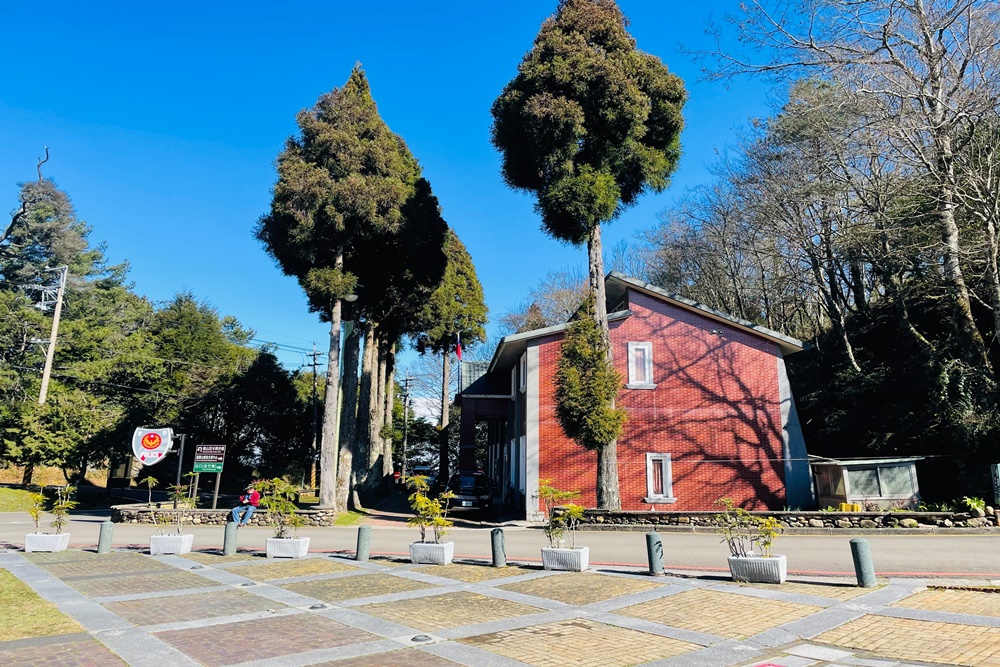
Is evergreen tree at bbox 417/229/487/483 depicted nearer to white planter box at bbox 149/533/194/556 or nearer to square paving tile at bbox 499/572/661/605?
white planter box at bbox 149/533/194/556

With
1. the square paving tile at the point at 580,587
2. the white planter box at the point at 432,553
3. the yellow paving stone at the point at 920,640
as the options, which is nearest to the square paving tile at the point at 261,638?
the square paving tile at the point at 580,587

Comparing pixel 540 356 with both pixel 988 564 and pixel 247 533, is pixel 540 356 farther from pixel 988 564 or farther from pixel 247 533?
pixel 988 564

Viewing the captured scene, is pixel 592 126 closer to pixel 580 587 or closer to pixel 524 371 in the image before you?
pixel 524 371

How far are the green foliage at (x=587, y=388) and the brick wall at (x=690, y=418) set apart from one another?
10.3 feet

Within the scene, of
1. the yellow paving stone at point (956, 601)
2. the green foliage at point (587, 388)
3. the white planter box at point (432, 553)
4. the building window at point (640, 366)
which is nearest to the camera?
the yellow paving stone at point (956, 601)

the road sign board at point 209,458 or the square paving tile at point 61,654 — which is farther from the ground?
the road sign board at point 209,458

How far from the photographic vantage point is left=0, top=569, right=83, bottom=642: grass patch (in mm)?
6785

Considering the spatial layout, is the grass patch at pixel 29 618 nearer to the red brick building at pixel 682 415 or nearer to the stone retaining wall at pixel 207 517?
the stone retaining wall at pixel 207 517

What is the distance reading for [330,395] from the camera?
917 inches

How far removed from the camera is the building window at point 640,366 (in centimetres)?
2308

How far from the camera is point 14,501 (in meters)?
29.5

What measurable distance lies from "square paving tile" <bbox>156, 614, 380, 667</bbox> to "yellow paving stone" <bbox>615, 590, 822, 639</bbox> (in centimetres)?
352

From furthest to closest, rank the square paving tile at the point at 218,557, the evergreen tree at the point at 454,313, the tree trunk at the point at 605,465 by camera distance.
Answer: the evergreen tree at the point at 454,313, the tree trunk at the point at 605,465, the square paving tile at the point at 218,557

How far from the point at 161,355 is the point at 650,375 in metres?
32.9
